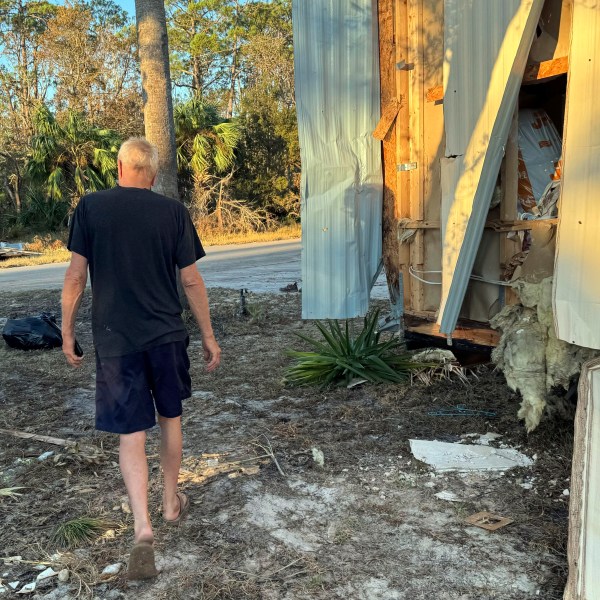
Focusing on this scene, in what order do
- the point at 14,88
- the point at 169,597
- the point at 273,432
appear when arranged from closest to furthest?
the point at 169,597
the point at 273,432
the point at 14,88

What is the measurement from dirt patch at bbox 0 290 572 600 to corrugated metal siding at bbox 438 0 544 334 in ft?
3.93

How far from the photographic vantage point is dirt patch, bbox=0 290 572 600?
2787mm

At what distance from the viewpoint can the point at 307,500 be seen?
3553mm

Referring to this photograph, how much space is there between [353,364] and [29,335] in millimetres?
4175

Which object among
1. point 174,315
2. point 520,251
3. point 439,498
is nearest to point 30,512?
point 174,315

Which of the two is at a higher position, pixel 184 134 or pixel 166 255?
pixel 184 134

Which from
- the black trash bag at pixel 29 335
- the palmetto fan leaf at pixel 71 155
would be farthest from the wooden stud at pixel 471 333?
the palmetto fan leaf at pixel 71 155

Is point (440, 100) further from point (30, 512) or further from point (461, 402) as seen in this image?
point (30, 512)

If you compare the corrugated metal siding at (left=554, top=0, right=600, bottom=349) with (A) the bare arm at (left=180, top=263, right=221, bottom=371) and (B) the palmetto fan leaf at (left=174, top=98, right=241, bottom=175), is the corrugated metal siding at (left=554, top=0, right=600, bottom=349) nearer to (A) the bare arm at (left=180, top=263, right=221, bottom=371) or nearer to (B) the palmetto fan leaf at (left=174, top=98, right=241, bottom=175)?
(A) the bare arm at (left=180, top=263, right=221, bottom=371)

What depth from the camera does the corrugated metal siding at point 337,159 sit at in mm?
6047

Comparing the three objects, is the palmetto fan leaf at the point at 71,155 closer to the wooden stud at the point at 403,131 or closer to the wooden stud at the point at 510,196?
the wooden stud at the point at 403,131

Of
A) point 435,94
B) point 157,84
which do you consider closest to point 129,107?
point 157,84

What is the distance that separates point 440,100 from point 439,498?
3.51m

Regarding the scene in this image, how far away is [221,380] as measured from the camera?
6.12 m
